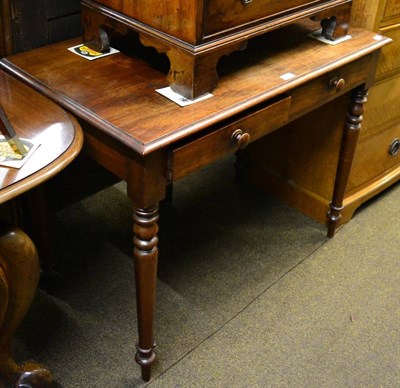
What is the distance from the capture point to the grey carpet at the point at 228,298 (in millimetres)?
1804

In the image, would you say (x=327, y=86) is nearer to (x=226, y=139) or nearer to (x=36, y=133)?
(x=226, y=139)

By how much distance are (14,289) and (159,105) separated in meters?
0.55

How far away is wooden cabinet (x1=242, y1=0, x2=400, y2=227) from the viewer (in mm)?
2197

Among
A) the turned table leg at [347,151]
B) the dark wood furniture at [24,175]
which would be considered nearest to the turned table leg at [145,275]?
the dark wood furniture at [24,175]

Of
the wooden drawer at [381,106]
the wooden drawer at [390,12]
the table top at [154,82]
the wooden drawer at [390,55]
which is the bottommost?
the wooden drawer at [381,106]

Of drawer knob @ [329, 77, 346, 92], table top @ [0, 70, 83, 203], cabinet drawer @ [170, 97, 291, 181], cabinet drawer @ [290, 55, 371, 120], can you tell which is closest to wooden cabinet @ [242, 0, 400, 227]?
cabinet drawer @ [290, 55, 371, 120]

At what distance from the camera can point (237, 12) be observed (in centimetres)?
153

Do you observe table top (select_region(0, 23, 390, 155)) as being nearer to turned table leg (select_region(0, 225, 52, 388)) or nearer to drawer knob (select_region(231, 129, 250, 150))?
drawer knob (select_region(231, 129, 250, 150))

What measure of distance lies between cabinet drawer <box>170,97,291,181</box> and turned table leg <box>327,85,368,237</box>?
0.48 meters

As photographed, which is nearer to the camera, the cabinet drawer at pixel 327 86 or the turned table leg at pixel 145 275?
the turned table leg at pixel 145 275

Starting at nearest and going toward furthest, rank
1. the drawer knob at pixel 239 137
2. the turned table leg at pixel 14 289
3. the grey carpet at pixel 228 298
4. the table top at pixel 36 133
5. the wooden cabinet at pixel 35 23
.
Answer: the table top at pixel 36 133 < the turned table leg at pixel 14 289 < the drawer knob at pixel 239 137 < the wooden cabinet at pixel 35 23 < the grey carpet at pixel 228 298

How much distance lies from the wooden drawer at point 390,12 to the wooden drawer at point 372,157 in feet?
1.46

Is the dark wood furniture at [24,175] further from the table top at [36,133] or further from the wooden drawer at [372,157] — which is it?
the wooden drawer at [372,157]

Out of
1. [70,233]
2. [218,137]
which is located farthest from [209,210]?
[218,137]
